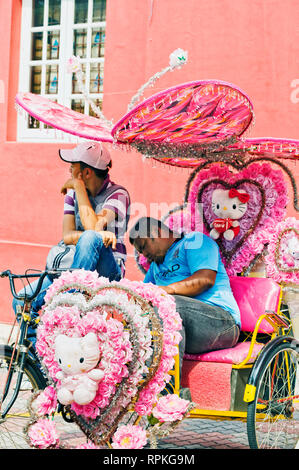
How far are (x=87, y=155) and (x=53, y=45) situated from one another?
4.63 m

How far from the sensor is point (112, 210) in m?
4.43

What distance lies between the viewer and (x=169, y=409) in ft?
10.8

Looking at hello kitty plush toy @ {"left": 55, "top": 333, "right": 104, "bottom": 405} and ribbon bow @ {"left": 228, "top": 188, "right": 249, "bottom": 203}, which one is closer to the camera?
hello kitty plush toy @ {"left": 55, "top": 333, "right": 104, "bottom": 405}

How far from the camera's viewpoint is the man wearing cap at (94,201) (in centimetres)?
434

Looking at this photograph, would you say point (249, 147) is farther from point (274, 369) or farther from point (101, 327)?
point (101, 327)

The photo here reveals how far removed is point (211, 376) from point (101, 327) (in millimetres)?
899

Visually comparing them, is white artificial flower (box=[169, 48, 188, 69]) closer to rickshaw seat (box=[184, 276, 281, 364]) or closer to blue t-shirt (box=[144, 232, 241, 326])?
blue t-shirt (box=[144, 232, 241, 326])

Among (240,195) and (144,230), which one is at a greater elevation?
(240,195)

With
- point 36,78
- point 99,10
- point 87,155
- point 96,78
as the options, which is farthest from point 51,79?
point 87,155

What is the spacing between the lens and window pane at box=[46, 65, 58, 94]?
8594 millimetres

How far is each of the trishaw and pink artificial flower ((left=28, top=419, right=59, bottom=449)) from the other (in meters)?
Result: 0.15

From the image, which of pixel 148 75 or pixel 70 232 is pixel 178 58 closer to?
pixel 70 232

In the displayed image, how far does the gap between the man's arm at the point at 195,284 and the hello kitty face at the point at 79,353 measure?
902 mm

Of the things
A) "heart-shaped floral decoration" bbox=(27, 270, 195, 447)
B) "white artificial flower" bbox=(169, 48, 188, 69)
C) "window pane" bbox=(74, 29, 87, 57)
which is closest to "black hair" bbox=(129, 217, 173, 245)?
"heart-shaped floral decoration" bbox=(27, 270, 195, 447)
